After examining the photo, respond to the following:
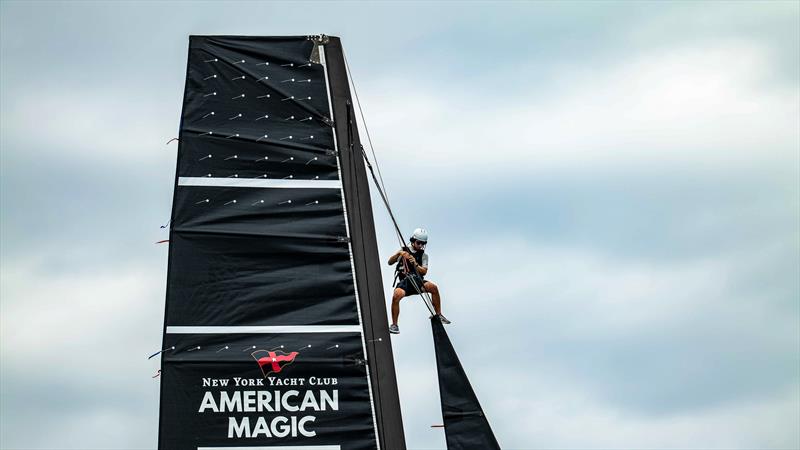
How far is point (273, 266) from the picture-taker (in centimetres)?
2417

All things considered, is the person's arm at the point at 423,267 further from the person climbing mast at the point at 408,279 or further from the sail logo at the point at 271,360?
the sail logo at the point at 271,360

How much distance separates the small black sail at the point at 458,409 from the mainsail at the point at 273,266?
1032 millimetres

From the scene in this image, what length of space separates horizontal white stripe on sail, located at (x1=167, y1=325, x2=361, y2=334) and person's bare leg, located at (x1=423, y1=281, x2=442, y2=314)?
2.27 metres

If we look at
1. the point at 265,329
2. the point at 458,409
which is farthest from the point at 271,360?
the point at 458,409

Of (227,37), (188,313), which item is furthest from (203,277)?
(227,37)

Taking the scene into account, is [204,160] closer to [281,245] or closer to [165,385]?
[281,245]

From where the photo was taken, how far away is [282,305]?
945 inches

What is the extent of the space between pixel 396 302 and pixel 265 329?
321 cm

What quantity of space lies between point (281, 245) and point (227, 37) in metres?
3.25

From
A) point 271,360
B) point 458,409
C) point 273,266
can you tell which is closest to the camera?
point 271,360

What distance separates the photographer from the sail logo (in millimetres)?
23719

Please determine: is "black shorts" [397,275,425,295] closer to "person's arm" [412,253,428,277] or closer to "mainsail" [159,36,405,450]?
"person's arm" [412,253,428,277]

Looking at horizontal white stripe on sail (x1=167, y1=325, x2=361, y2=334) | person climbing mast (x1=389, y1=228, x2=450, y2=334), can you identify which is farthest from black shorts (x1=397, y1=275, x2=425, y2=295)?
horizontal white stripe on sail (x1=167, y1=325, x2=361, y2=334)

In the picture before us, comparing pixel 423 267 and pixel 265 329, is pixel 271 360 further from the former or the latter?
pixel 423 267
